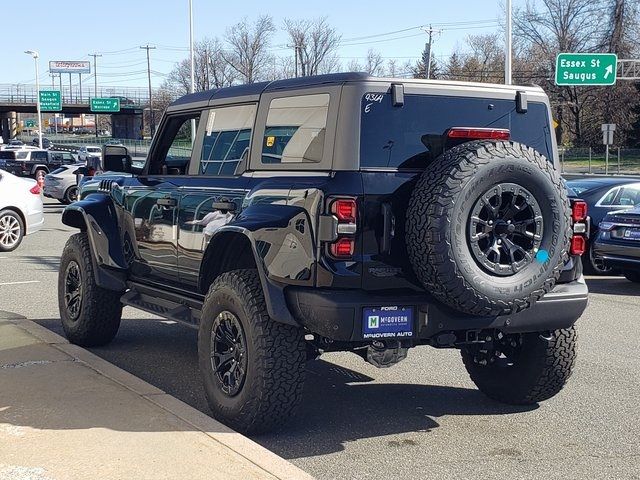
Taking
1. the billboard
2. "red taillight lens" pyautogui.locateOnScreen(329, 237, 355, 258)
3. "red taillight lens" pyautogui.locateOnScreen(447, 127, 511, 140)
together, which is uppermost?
the billboard

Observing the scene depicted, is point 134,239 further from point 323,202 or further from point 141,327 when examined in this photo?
point 323,202

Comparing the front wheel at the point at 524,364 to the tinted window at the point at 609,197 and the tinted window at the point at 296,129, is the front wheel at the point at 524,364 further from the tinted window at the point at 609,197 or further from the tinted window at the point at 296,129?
the tinted window at the point at 609,197

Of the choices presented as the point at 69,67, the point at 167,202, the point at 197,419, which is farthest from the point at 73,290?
the point at 69,67

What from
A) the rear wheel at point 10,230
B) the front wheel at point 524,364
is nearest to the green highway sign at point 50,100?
the rear wheel at point 10,230

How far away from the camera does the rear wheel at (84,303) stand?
24.8ft

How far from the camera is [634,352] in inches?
321

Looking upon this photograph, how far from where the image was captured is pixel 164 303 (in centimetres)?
689

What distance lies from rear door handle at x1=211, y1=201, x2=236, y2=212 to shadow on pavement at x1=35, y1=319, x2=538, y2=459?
4.45 ft

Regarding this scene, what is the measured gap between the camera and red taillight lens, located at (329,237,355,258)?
4.90 m

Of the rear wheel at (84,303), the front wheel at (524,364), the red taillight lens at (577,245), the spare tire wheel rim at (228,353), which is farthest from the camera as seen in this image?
the rear wheel at (84,303)

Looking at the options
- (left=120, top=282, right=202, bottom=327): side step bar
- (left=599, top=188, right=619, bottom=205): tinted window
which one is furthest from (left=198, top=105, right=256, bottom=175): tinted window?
(left=599, top=188, right=619, bottom=205): tinted window

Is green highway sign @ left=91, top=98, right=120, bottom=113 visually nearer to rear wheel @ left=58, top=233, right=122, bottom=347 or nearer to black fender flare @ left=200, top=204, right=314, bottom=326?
rear wheel @ left=58, top=233, right=122, bottom=347

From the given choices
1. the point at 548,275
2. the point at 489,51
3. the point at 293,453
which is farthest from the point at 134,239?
the point at 489,51

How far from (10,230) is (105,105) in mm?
70073
